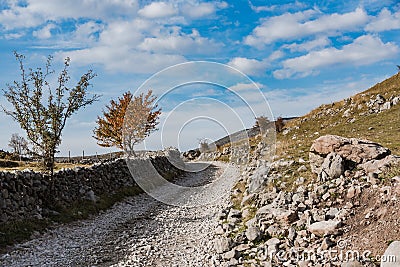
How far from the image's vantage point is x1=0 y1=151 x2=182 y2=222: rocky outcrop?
15.4 metres

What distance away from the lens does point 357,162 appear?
43.8ft

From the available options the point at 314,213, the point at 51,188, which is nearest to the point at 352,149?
the point at 314,213

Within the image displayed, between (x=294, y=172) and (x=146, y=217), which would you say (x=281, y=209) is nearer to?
(x=294, y=172)

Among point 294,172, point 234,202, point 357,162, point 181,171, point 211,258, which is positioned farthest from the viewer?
point 181,171

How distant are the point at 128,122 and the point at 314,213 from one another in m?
36.2

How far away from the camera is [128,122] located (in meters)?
45.4

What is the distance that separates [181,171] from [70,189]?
21.1 metres

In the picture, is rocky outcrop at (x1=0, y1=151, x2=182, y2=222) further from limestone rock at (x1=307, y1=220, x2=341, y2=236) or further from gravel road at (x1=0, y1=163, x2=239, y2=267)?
limestone rock at (x1=307, y1=220, x2=341, y2=236)

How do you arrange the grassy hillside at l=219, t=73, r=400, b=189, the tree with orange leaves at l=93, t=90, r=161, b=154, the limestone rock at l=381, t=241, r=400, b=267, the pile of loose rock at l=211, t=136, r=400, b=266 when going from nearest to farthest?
1. the limestone rock at l=381, t=241, r=400, b=267
2. the pile of loose rock at l=211, t=136, r=400, b=266
3. the grassy hillside at l=219, t=73, r=400, b=189
4. the tree with orange leaves at l=93, t=90, r=161, b=154

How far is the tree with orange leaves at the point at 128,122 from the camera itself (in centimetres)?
4159

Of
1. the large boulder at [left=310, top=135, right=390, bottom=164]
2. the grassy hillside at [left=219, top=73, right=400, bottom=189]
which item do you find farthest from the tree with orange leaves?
the large boulder at [left=310, top=135, right=390, bottom=164]

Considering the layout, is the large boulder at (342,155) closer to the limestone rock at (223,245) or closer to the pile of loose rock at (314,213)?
the pile of loose rock at (314,213)

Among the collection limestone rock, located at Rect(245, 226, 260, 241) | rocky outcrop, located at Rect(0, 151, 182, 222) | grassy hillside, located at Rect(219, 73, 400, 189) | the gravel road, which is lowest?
the gravel road

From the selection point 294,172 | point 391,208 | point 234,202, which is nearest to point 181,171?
point 234,202
